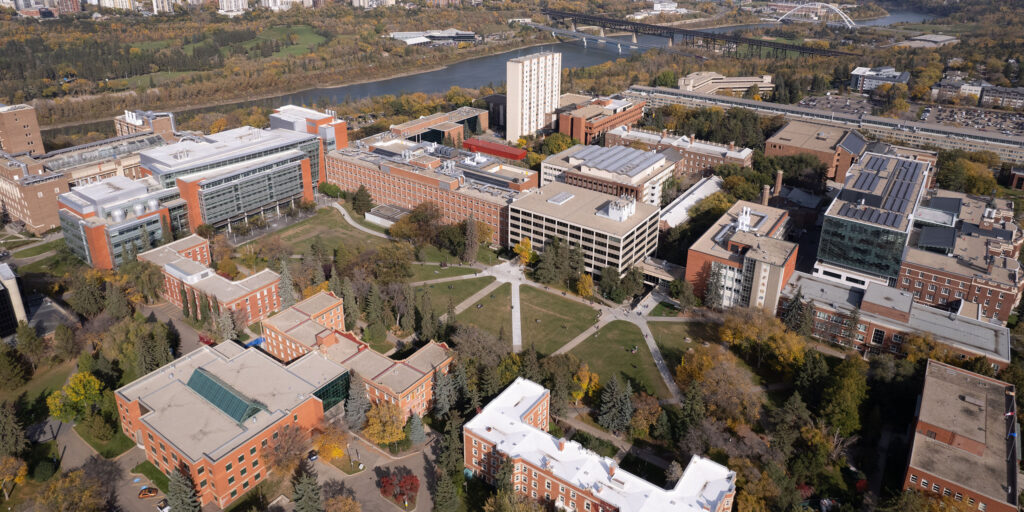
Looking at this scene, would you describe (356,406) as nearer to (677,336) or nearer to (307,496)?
(307,496)

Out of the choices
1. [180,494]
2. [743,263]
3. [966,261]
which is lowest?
[180,494]

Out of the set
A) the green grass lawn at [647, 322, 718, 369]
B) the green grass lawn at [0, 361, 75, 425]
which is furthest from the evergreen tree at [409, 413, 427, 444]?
the green grass lawn at [0, 361, 75, 425]

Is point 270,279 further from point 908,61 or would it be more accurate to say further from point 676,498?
point 908,61

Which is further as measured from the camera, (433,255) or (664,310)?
(433,255)

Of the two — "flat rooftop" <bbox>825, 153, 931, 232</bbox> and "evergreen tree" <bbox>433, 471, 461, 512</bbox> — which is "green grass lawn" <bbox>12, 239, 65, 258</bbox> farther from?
"flat rooftop" <bbox>825, 153, 931, 232</bbox>

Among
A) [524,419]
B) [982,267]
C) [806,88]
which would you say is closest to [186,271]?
[524,419]

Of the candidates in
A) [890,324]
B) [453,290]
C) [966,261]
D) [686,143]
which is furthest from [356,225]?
[966,261]
